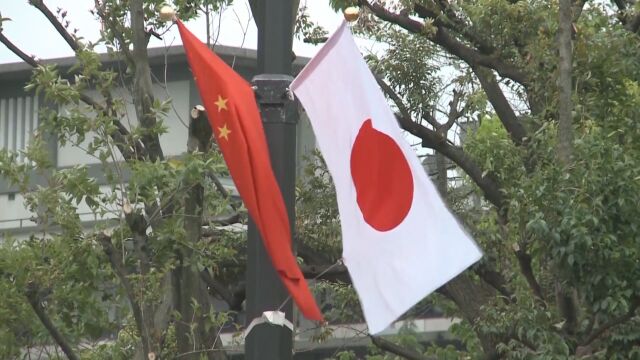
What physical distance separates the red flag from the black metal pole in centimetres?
6

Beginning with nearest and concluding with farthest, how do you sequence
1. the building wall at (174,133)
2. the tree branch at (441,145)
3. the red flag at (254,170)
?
the red flag at (254,170), the tree branch at (441,145), the building wall at (174,133)

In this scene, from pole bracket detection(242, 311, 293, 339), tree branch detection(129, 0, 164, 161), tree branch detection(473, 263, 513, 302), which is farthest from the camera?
tree branch detection(473, 263, 513, 302)

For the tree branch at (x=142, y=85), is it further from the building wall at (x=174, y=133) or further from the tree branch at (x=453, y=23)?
the building wall at (x=174, y=133)

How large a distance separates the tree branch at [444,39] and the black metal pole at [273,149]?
26.9 ft

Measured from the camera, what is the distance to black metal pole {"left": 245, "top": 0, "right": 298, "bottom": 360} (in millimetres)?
6273

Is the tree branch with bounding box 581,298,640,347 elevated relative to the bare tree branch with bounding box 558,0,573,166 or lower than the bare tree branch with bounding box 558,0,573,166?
lower

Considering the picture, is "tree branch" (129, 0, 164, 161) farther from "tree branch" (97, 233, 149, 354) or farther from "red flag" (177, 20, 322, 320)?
"red flag" (177, 20, 322, 320)

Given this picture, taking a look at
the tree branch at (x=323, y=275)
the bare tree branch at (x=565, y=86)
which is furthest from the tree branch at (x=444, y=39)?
the bare tree branch at (x=565, y=86)

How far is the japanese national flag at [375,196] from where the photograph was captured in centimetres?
645

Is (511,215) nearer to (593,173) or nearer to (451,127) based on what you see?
(593,173)

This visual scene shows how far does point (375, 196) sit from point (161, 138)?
1914 centimetres

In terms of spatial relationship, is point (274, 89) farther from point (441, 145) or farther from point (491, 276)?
point (441, 145)

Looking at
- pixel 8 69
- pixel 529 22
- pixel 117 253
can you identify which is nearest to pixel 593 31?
pixel 529 22

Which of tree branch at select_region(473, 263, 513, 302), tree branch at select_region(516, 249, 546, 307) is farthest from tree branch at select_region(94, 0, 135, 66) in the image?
tree branch at select_region(473, 263, 513, 302)
